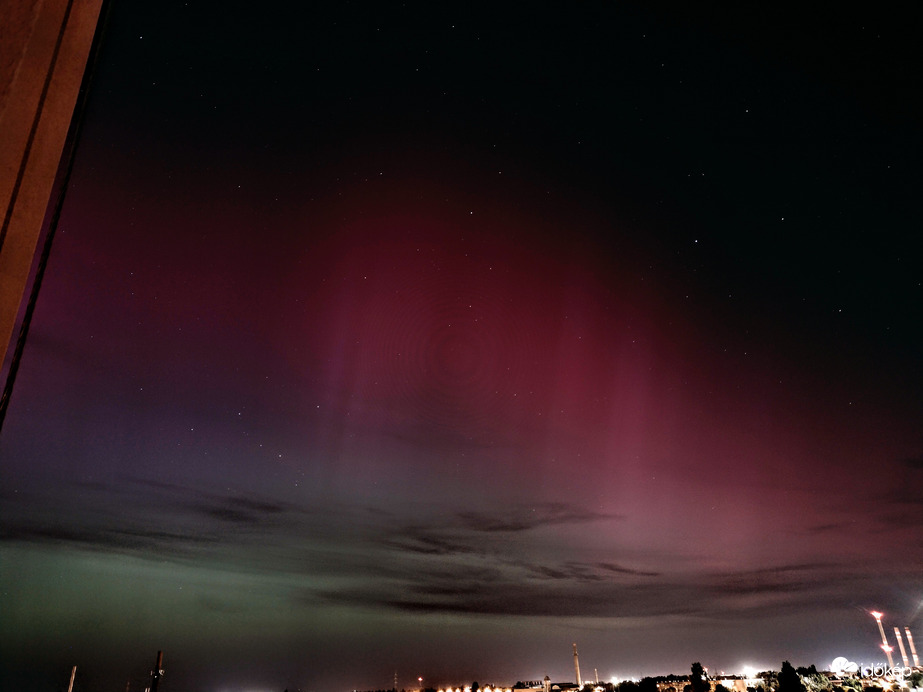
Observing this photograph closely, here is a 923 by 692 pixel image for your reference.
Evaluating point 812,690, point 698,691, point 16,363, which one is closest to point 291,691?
point 698,691

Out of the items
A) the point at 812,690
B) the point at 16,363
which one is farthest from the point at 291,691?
the point at 16,363

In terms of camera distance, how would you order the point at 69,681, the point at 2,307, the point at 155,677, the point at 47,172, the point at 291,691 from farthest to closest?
the point at 291,691, the point at 69,681, the point at 155,677, the point at 47,172, the point at 2,307

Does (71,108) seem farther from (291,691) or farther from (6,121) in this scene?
(291,691)

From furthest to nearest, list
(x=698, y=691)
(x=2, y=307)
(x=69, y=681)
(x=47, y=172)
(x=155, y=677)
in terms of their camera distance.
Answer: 1. (x=698, y=691)
2. (x=69, y=681)
3. (x=155, y=677)
4. (x=47, y=172)
5. (x=2, y=307)

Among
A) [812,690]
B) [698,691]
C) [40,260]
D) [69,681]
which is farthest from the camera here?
[698,691]

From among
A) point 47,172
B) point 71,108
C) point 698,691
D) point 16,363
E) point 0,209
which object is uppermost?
point 71,108

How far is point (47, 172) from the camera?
3.61 feet

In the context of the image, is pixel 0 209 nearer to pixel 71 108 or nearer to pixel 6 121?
pixel 6 121

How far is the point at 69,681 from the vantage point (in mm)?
32625

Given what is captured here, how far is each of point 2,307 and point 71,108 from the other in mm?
467

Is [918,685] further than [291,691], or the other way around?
[291,691]

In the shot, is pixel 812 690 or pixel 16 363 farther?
pixel 812 690

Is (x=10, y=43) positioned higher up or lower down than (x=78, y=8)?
lower down

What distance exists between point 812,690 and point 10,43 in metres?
55.4
